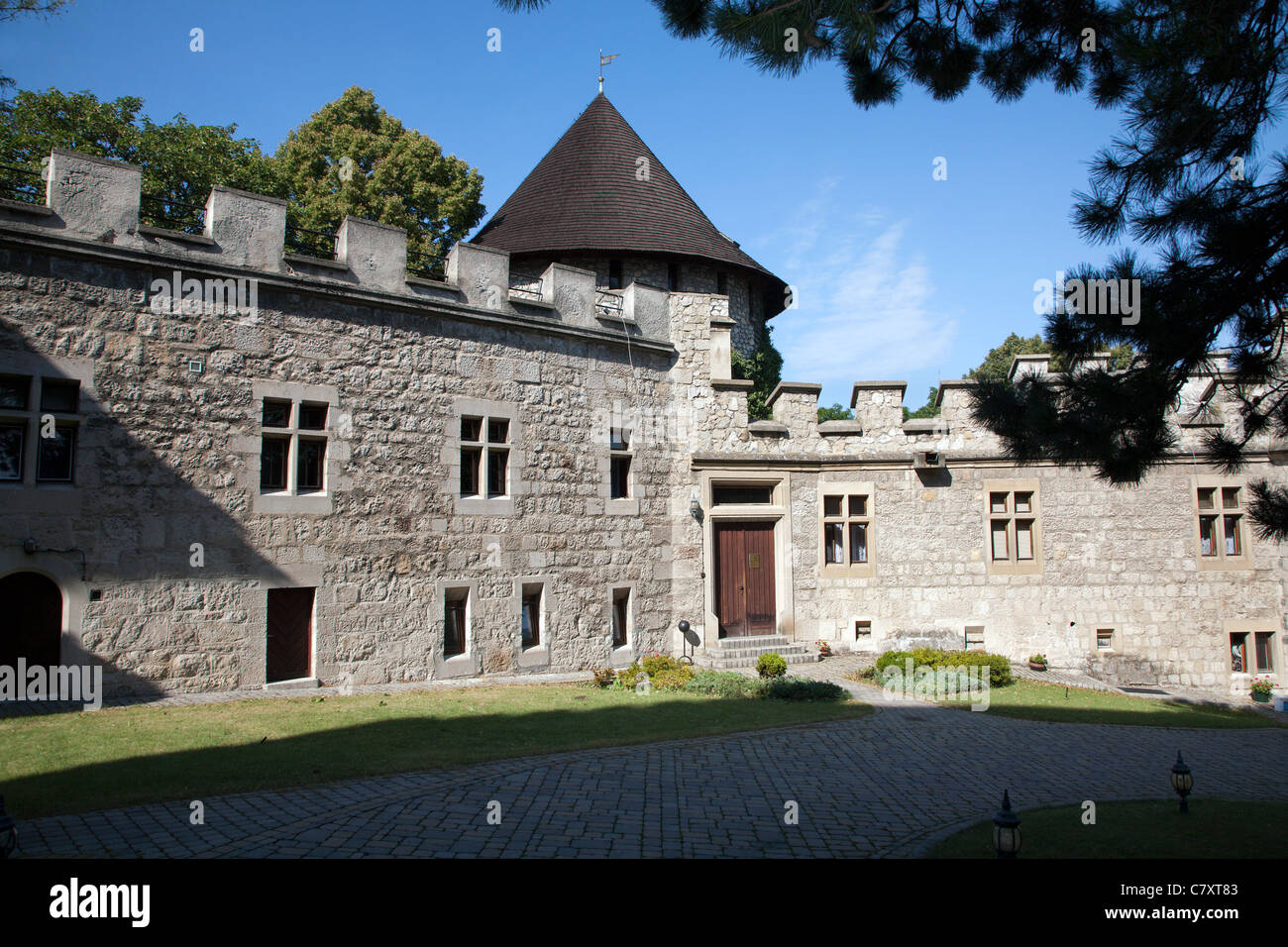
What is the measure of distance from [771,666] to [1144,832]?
8175 millimetres

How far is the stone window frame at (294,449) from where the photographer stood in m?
11.9

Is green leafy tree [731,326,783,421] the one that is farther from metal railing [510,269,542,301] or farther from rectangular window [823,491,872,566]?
metal railing [510,269,542,301]

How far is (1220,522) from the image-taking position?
16734mm

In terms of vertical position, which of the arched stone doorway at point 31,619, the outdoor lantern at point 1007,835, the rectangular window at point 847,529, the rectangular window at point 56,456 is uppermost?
the rectangular window at point 56,456

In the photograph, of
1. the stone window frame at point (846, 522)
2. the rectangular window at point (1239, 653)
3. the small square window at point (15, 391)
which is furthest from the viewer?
the stone window frame at point (846, 522)

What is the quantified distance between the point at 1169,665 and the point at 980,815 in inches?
486

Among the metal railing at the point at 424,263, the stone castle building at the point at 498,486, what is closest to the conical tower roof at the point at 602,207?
the stone castle building at the point at 498,486

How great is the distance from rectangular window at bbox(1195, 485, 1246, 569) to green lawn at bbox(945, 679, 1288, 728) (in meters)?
3.91

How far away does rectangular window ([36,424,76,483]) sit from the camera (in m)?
10.5

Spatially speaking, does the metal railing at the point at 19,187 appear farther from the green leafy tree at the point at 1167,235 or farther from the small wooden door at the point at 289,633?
the green leafy tree at the point at 1167,235

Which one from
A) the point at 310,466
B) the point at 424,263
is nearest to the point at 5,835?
the point at 310,466

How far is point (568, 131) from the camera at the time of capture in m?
23.0

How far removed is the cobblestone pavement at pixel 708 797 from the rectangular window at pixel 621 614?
19.2 feet
